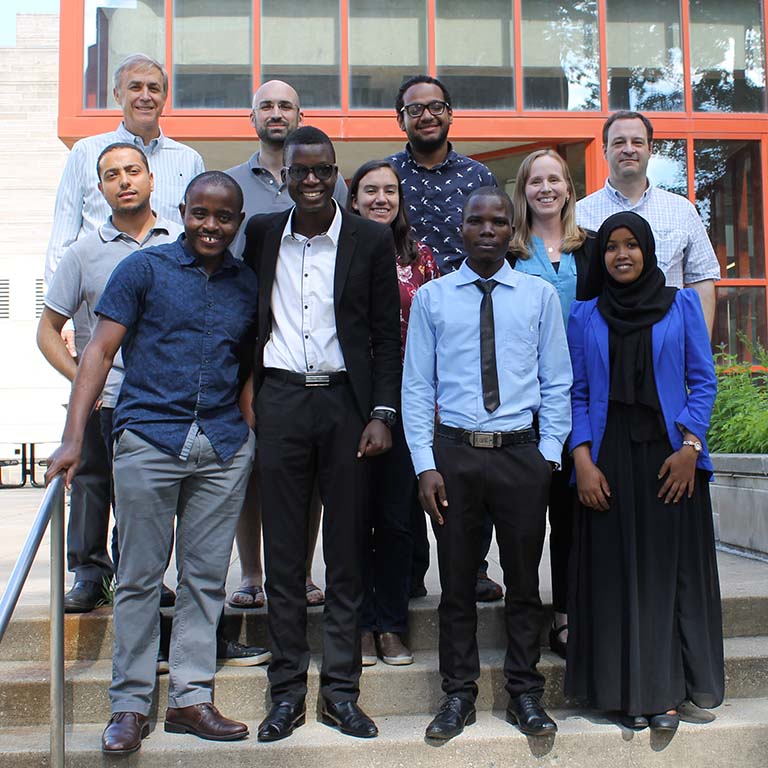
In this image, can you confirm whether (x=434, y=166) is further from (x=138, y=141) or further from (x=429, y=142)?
(x=138, y=141)

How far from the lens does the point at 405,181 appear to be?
415 centimetres

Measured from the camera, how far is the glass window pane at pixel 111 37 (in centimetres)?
978

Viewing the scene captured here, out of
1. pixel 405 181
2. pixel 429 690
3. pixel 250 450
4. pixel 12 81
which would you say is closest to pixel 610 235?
pixel 405 181

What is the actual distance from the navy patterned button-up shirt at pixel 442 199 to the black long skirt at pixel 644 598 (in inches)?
42.6

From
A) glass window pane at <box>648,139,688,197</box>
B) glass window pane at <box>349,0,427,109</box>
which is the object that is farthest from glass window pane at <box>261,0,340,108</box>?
glass window pane at <box>648,139,688,197</box>

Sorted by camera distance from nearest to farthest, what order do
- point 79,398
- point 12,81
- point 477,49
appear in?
point 79,398, point 477,49, point 12,81

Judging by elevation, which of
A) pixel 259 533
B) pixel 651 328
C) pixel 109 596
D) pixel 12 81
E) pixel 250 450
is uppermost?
pixel 12 81

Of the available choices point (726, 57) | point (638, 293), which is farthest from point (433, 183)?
point (726, 57)

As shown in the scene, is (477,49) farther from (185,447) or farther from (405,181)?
(185,447)

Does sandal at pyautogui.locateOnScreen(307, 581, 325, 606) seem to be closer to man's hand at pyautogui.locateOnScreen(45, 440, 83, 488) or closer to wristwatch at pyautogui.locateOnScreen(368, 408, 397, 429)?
wristwatch at pyautogui.locateOnScreen(368, 408, 397, 429)

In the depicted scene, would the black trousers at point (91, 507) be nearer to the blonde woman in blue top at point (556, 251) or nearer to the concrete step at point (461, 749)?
the concrete step at point (461, 749)

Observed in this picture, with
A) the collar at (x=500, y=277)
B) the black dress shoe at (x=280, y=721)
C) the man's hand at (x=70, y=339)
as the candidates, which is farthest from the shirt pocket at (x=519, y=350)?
the man's hand at (x=70, y=339)

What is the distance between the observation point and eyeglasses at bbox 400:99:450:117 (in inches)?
162

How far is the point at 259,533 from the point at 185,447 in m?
0.94
